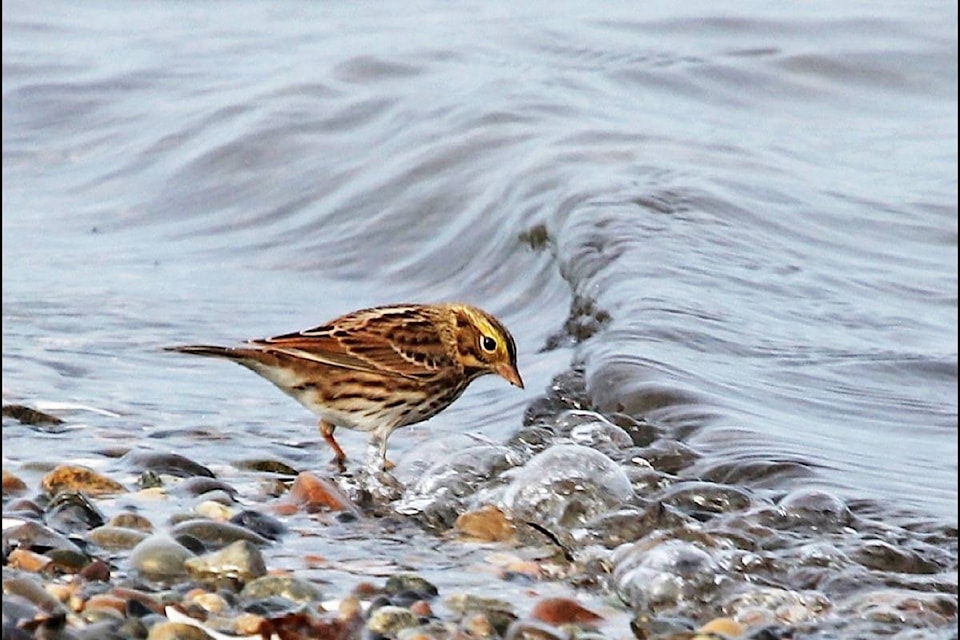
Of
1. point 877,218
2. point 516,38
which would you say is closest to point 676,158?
point 877,218

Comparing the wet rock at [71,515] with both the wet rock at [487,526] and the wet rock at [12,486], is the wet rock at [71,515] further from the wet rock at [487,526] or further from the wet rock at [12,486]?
the wet rock at [487,526]

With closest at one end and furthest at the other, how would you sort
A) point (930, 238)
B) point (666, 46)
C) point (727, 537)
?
point (727, 537)
point (930, 238)
point (666, 46)

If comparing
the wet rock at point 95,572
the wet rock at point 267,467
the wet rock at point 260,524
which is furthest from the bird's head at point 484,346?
the wet rock at point 95,572

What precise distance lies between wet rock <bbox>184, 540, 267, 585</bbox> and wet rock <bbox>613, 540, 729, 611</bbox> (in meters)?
1.17

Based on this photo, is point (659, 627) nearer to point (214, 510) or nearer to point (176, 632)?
point (176, 632)

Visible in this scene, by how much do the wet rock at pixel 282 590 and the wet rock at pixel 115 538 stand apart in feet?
1.84

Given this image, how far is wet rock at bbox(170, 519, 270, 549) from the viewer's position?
6402mm

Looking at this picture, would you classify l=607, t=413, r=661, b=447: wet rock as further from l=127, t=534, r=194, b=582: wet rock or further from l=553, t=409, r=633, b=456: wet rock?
l=127, t=534, r=194, b=582: wet rock

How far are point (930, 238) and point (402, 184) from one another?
3546 mm

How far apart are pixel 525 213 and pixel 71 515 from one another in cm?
576

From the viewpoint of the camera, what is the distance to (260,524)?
6773 millimetres

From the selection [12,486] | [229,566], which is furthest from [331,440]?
[229,566]

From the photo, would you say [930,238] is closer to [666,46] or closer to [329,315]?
[329,315]

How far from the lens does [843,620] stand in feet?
19.4
